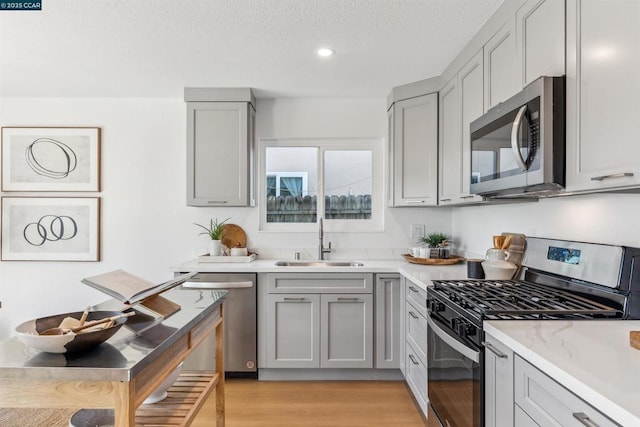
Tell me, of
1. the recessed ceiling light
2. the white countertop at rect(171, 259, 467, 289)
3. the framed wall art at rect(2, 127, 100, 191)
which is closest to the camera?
the recessed ceiling light

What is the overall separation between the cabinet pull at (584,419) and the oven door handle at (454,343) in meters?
0.51

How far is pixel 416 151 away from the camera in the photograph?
304cm

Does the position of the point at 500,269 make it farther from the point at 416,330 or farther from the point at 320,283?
the point at 320,283

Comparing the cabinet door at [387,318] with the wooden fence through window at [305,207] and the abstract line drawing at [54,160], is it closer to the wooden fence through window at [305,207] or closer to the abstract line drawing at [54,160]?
the wooden fence through window at [305,207]

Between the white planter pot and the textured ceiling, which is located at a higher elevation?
the textured ceiling

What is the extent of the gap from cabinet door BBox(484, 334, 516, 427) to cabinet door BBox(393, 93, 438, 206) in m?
1.74

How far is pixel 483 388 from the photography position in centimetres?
138

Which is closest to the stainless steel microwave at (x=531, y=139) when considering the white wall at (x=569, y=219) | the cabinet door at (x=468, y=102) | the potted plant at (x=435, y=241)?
the white wall at (x=569, y=219)

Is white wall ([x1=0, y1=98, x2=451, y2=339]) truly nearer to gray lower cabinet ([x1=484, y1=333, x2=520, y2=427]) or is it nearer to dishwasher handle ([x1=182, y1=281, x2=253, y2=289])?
dishwasher handle ([x1=182, y1=281, x2=253, y2=289])

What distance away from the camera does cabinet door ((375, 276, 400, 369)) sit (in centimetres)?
291

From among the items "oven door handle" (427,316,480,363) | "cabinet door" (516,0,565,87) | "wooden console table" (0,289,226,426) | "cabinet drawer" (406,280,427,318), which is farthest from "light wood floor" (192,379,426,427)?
"cabinet door" (516,0,565,87)

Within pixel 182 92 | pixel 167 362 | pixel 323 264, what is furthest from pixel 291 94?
pixel 167 362

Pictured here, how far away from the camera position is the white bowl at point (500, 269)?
209 cm

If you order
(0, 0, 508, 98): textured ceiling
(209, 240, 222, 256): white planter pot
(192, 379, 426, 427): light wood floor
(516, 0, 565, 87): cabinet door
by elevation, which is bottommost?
(192, 379, 426, 427): light wood floor
